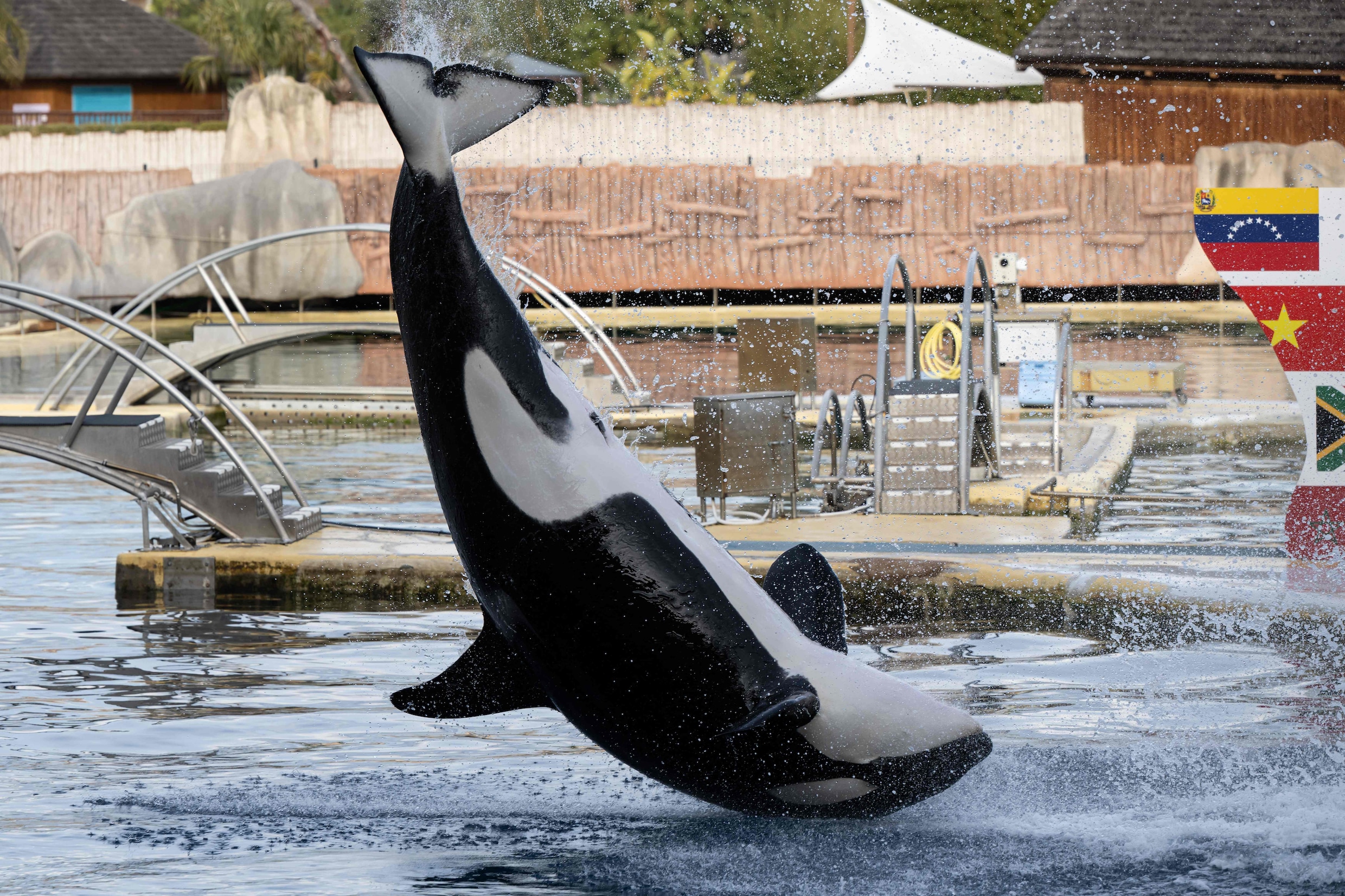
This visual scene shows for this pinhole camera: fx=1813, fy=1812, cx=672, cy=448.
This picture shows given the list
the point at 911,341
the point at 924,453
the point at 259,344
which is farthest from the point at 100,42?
the point at 924,453

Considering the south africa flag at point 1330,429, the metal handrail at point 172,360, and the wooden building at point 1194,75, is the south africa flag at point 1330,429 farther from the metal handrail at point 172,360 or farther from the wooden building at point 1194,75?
the wooden building at point 1194,75

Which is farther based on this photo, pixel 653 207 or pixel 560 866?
pixel 653 207

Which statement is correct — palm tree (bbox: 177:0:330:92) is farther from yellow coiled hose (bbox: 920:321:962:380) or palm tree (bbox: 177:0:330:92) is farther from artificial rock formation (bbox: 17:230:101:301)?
yellow coiled hose (bbox: 920:321:962:380)

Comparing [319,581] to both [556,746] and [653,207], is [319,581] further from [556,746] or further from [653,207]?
[653,207]

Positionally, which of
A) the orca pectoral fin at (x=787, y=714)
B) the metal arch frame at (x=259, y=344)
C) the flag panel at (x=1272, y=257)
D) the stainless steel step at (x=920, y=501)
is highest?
the flag panel at (x=1272, y=257)

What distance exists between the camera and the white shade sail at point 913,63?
44500mm

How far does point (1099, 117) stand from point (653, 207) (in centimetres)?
1141

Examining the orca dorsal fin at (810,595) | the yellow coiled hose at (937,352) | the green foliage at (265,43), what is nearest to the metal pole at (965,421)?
the yellow coiled hose at (937,352)

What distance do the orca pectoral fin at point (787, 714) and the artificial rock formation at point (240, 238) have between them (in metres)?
35.1

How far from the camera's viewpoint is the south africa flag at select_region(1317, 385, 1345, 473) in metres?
10.3

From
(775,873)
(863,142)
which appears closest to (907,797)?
(775,873)

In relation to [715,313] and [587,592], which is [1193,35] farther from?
[587,592]

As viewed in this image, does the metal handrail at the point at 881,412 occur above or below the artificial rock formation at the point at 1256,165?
below

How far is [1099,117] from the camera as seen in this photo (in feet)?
142
